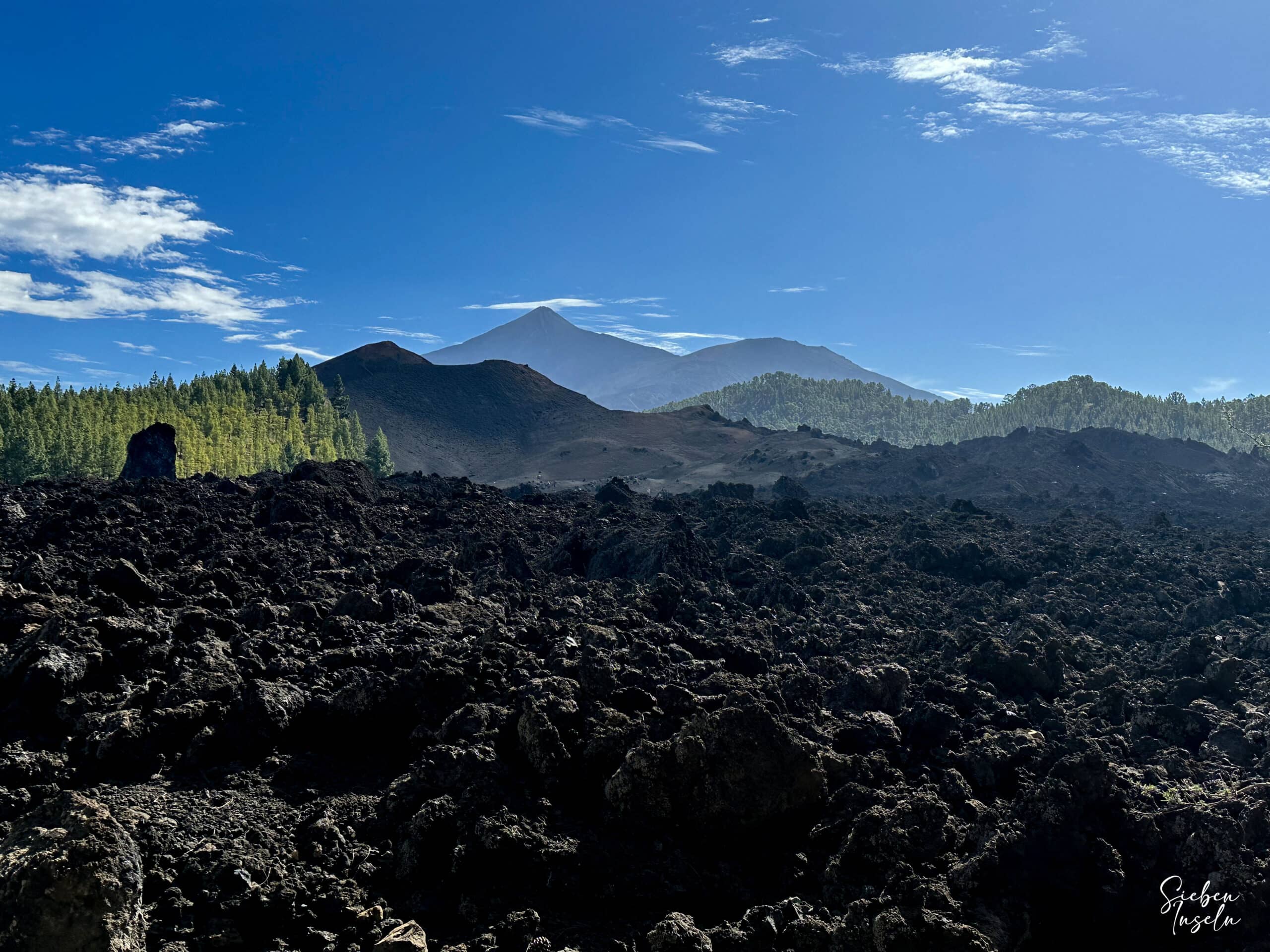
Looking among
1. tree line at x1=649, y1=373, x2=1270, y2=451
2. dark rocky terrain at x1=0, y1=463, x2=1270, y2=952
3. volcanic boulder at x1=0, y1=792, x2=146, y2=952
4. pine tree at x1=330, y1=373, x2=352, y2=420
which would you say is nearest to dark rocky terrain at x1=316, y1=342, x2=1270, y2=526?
pine tree at x1=330, y1=373, x2=352, y2=420

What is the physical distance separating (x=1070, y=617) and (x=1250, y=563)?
30.5 feet

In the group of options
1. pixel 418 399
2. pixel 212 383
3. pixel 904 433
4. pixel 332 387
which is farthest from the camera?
pixel 904 433

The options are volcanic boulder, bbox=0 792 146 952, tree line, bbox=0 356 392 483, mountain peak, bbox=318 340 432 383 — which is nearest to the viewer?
volcanic boulder, bbox=0 792 146 952

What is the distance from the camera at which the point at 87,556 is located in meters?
17.6

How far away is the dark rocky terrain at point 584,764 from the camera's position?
7125 mm

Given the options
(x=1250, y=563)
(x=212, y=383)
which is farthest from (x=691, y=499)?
(x=212, y=383)

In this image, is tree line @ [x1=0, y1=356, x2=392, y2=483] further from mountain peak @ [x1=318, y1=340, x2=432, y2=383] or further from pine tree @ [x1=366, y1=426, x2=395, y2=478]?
mountain peak @ [x1=318, y1=340, x2=432, y2=383]

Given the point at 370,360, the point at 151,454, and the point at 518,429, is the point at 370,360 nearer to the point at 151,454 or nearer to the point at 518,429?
the point at 518,429

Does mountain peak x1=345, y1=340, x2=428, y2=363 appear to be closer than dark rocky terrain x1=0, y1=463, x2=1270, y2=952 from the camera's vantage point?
No

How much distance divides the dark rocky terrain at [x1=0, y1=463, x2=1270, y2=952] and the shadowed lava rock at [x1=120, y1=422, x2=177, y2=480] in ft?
70.8

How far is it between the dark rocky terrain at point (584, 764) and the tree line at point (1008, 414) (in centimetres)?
9164

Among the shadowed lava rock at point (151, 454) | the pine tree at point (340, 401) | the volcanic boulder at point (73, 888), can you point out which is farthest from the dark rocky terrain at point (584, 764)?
the pine tree at point (340, 401)

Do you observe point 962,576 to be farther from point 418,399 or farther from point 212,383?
point 418,399

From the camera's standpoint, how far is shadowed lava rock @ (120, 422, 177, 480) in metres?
39.3
